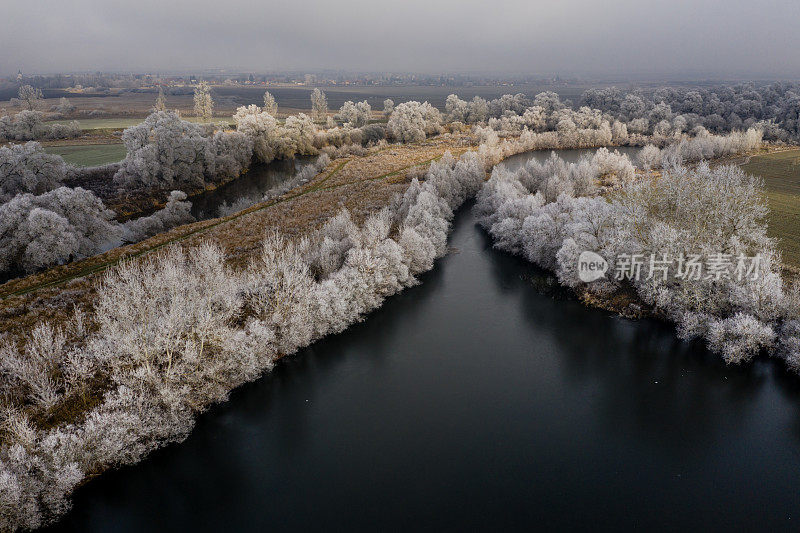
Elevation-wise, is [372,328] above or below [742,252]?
below

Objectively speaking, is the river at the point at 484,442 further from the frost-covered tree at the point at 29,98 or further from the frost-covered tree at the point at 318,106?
the frost-covered tree at the point at 29,98

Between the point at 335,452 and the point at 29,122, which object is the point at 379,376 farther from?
the point at 29,122

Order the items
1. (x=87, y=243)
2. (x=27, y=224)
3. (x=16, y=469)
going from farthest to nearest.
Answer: (x=87, y=243)
(x=27, y=224)
(x=16, y=469)

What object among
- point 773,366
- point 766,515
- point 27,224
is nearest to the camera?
point 766,515

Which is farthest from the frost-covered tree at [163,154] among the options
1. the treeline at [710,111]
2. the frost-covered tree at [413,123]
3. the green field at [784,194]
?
the treeline at [710,111]

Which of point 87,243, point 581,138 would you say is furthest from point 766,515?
point 581,138

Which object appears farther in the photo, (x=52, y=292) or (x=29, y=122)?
(x=29, y=122)

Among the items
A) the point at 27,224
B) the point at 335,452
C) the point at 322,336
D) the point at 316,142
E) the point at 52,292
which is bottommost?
the point at 335,452
